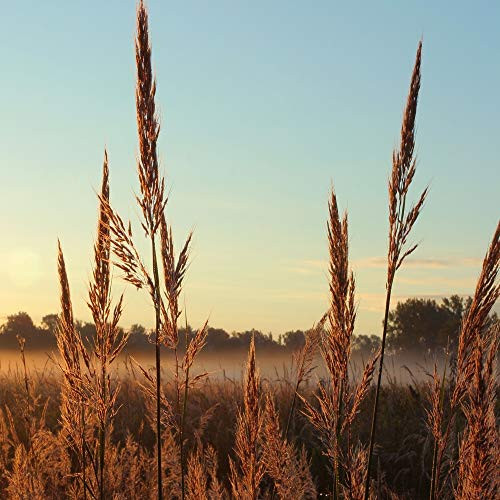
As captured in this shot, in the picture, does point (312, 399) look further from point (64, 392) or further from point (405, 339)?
point (405, 339)

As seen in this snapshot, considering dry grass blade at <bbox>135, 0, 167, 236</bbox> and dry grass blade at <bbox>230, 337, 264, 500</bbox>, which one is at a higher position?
dry grass blade at <bbox>135, 0, 167, 236</bbox>

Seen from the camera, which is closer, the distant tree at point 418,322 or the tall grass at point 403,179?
the tall grass at point 403,179

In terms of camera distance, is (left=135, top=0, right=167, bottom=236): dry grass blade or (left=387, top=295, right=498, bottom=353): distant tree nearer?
(left=135, top=0, right=167, bottom=236): dry grass blade

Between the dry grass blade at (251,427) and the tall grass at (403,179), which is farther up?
the tall grass at (403,179)

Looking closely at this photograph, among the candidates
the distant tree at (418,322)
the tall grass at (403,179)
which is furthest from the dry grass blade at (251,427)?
the distant tree at (418,322)

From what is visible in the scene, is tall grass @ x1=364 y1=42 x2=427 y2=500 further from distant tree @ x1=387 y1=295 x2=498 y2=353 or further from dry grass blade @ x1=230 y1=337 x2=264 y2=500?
distant tree @ x1=387 y1=295 x2=498 y2=353

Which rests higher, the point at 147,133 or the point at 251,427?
the point at 147,133

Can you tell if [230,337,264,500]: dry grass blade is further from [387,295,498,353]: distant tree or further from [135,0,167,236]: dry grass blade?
[387,295,498,353]: distant tree

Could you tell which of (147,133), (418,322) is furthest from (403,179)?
(418,322)

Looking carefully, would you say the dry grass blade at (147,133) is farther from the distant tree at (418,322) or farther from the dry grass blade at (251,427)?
the distant tree at (418,322)

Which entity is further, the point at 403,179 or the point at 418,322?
the point at 418,322

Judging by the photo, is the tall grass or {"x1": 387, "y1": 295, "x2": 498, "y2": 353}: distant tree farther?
{"x1": 387, "y1": 295, "x2": 498, "y2": 353}: distant tree

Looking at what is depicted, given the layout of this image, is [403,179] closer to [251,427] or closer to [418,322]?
[251,427]

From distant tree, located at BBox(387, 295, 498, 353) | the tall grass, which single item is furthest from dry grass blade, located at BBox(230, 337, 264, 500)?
distant tree, located at BBox(387, 295, 498, 353)
